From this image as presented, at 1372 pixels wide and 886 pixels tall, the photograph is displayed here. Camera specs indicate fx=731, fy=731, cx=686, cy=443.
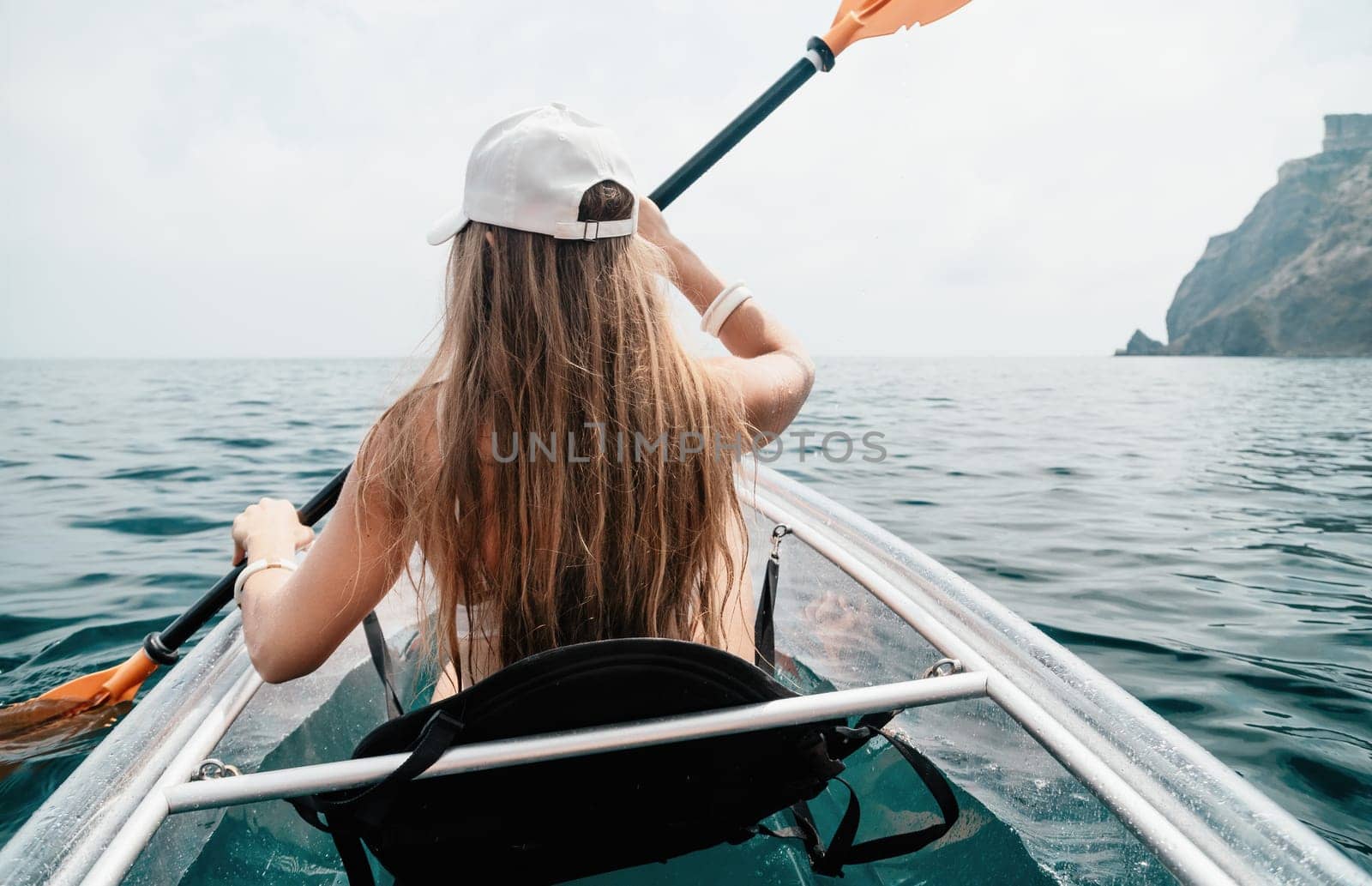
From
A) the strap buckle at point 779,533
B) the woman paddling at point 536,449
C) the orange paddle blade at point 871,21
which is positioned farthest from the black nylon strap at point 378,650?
the orange paddle blade at point 871,21

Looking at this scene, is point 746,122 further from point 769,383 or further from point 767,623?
point 767,623

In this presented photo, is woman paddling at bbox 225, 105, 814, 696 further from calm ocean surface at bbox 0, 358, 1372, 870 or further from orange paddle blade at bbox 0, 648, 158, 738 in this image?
orange paddle blade at bbox 0, 648, 158, 738

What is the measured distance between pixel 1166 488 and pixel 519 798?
610cm

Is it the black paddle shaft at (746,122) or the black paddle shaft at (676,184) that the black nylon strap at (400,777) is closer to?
the black paddle shaft at (676,184)

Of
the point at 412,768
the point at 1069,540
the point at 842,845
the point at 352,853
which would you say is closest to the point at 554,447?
the point at 412,768

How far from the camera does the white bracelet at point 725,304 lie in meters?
1.61

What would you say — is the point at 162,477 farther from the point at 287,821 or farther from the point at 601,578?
the point at 601,578

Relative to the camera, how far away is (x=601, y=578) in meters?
1.19

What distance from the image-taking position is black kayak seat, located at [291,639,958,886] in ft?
3.16

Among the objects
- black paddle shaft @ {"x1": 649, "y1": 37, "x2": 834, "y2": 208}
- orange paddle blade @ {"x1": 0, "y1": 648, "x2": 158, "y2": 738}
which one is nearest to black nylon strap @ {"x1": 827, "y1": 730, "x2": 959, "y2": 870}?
black paddle shaft @ {"x1": 649, "y1": 37, "x2": 834, "y2": 208}

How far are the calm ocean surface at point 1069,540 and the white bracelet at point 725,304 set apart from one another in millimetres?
680

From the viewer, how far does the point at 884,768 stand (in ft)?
5.66

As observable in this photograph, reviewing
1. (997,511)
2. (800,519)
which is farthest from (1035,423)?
(800,519)

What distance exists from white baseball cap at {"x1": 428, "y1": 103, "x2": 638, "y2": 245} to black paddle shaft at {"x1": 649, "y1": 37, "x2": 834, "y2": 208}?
1.29m
